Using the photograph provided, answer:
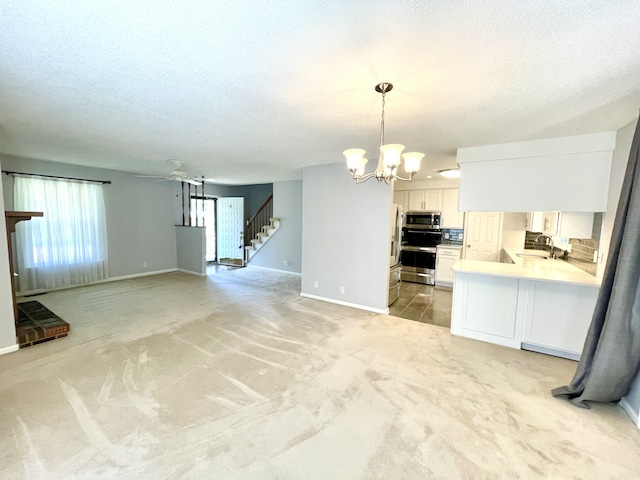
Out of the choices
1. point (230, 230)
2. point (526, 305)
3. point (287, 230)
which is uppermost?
point (287, 230)

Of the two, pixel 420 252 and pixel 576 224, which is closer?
pixel 576 224

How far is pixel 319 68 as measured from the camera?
1.69 meters

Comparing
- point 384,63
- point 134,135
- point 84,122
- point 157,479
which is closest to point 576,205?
point 384,63

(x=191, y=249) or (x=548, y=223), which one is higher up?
(x=548, y=223)

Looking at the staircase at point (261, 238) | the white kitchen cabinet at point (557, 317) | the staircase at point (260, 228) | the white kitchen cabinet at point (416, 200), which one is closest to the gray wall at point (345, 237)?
the white kitchen cabinet at point (557, 317)

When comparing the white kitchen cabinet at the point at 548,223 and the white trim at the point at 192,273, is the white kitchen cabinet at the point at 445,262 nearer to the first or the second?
the white kitchen cabinet at the point at 548,223

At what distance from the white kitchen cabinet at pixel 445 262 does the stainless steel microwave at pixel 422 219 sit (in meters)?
0.58

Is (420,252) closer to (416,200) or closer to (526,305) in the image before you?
(416,200)

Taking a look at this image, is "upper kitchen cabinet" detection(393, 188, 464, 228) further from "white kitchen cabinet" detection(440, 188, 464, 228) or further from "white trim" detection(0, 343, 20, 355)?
"white trim" detection(0, 343, 20, 355)

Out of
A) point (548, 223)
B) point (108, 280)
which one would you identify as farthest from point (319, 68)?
point (108, 280)

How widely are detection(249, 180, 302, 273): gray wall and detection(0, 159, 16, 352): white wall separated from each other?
A: 4903 mm

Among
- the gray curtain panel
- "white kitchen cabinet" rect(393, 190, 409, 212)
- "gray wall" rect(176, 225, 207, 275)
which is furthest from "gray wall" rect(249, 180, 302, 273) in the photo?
the gray curtain panel

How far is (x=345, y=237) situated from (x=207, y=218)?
561cm

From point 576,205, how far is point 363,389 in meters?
3.06
